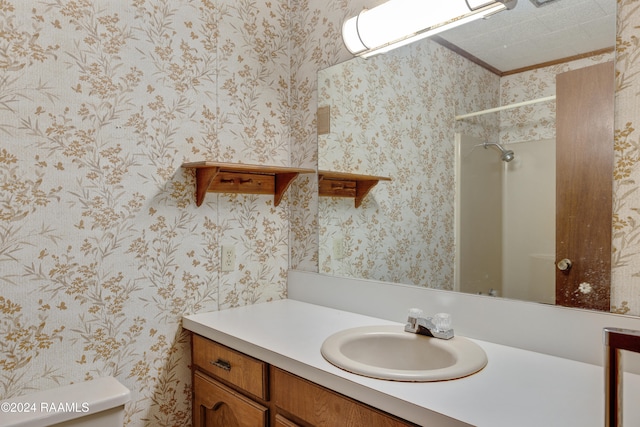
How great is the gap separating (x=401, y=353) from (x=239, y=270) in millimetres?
788

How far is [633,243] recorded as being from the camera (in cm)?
102

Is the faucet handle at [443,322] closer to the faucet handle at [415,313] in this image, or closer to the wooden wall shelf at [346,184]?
the faucet handle at [415,313]

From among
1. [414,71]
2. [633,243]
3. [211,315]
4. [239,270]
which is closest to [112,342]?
[211,315]

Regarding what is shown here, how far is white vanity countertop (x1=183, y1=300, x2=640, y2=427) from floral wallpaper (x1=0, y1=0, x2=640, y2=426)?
254 mm

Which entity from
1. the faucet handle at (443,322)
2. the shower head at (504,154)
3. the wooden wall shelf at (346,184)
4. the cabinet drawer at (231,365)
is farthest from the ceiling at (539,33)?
the cabinet drawer at (231,365)

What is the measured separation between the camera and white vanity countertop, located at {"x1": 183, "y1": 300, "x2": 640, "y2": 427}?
2.64 ft

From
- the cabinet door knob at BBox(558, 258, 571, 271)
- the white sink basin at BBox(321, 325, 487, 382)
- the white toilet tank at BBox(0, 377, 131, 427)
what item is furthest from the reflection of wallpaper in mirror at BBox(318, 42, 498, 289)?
the white toilet tank at BBox(0, 377, 131, 427)

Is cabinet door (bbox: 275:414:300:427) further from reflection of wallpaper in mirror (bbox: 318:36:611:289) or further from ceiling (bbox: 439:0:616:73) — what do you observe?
ceiling (bbox: 439:0:616:73)

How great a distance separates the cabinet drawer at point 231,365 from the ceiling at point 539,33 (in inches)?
46.5

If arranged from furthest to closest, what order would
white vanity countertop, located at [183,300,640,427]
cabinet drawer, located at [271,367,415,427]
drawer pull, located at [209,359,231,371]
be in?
drawer pull, located at [209,359,231,371] → cabinet drawer, located at [271,367,415,427] → white vanity countertop, located at [183,300,640,427]

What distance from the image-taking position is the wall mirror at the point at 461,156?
45.3 inches

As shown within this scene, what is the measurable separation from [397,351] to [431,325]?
14cm

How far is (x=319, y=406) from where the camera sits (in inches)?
41.6

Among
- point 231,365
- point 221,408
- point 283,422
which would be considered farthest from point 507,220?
point 221,408
